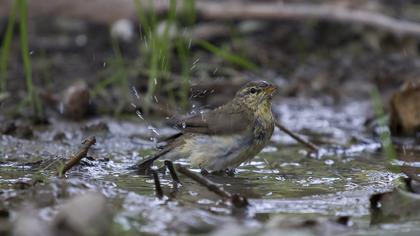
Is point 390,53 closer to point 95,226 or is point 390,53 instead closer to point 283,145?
point 283,145

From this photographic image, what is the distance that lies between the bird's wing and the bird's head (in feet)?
0.53

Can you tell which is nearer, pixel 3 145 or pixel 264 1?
pixel 3 145

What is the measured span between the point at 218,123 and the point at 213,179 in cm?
53

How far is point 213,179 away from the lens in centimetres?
554

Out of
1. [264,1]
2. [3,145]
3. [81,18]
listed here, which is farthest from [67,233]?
[264,1]

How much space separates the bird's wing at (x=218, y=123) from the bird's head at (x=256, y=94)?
0.16 metres

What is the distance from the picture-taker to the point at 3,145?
252 inches

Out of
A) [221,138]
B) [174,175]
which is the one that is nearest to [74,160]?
[174,175]

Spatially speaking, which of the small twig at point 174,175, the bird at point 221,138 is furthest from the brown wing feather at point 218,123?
the small twig at point 174,175

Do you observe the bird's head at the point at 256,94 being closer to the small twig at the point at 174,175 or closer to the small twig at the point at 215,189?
the small twig at the point at 174,175

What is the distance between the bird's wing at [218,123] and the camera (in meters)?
5.88

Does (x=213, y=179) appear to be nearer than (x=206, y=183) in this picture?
No

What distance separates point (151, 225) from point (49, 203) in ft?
1.86

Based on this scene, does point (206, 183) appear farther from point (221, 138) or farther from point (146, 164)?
point (221, 138)
